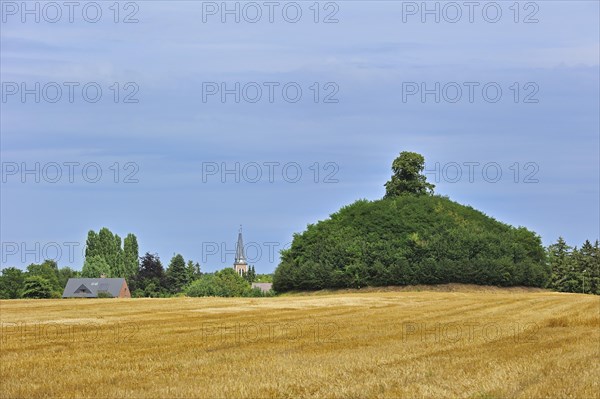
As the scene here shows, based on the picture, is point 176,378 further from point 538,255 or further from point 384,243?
point 538,255

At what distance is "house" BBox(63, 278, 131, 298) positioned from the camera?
10106 cm

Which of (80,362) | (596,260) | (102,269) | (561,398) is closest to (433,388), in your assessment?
(561,398)

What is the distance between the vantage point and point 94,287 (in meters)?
104

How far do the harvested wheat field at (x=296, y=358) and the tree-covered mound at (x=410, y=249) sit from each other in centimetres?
3585

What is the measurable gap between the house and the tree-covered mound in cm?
3995

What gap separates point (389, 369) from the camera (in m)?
12.9

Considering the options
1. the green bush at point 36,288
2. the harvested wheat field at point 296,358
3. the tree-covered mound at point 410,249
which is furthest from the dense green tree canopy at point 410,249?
the harvested wheat field at point 296,358

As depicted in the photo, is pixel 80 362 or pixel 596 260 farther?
pixel 596 260

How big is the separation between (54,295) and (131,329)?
239 feet

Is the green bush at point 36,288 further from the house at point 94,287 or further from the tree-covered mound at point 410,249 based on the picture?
the tree-covered mound at point 410,249

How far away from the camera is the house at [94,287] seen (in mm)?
101062

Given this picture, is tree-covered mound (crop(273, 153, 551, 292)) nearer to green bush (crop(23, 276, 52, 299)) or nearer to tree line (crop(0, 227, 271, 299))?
tree line (crop(0, 227, 271, 299))

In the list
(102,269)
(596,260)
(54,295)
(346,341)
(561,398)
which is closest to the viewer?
(561,398)

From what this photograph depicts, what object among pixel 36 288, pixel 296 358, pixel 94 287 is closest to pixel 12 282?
pixel 94 287
